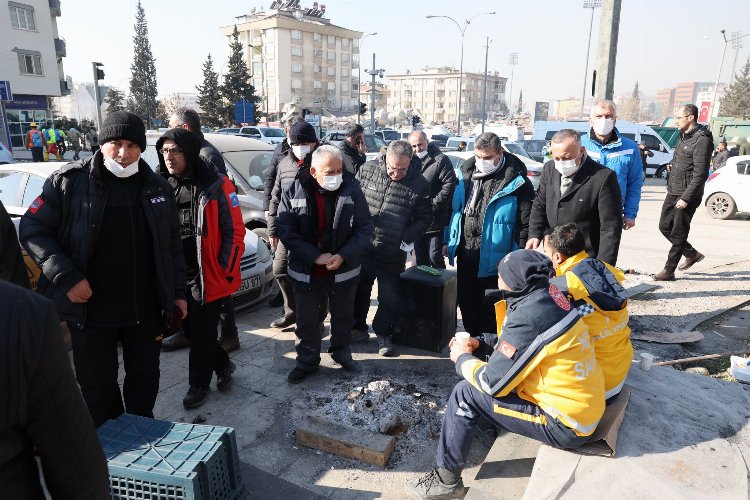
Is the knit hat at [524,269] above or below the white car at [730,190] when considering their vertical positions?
above

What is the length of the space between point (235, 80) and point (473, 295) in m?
48.7

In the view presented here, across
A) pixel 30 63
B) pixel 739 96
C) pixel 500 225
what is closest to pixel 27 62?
pixel 30 63

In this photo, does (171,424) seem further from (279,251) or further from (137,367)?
(279,251)

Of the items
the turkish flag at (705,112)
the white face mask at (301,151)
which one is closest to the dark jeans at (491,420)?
the white face mask at (301,151)

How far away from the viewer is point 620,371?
10.1ft

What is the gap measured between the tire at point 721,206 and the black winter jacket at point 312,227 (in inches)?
457

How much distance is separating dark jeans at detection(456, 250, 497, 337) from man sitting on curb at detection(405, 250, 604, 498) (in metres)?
1.81

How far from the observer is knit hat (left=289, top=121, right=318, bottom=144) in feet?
16.3

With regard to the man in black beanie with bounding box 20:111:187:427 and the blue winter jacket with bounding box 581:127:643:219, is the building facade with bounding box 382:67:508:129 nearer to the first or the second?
the blue winter jacket with bounding box 581:127:643:219

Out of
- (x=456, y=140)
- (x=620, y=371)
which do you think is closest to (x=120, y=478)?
(x=620, y=371)

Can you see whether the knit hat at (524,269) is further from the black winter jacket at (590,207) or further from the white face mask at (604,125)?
the white face mask at (604,125)

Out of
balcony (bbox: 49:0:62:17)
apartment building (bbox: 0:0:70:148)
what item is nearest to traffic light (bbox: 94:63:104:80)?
apartment building (bbox: 0:0:70:148)

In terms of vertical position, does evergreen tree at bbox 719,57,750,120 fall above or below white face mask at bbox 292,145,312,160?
above

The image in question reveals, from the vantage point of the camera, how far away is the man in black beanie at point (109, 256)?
2.76 m
